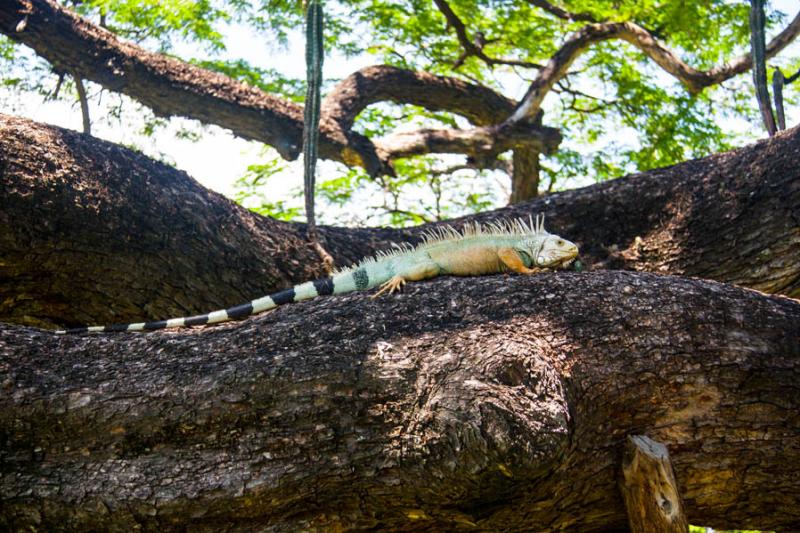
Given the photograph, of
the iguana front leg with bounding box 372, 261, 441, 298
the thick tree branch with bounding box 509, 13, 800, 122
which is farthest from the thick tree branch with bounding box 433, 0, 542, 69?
the iguana front leg with bounding box 372, 261, 441, 298

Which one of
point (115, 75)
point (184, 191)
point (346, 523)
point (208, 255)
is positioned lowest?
point (346, 523)

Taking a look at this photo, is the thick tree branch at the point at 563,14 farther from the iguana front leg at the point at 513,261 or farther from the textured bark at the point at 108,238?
the iguana front leg at the point at 513,261

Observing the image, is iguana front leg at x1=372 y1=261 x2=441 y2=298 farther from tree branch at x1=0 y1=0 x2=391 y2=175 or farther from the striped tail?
tree branch at x1=0 y1=0 x2=391 y2=175

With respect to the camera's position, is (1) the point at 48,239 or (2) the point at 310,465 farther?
(1) the point at 48,239

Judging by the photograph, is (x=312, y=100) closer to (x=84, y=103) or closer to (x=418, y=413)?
(x=84, y=103)

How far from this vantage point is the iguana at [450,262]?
464 cm

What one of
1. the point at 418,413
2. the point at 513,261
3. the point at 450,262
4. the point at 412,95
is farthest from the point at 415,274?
the point at 412,95

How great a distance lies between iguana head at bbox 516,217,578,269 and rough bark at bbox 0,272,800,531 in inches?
33.3

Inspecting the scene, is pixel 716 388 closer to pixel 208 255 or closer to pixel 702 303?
pixel 702 303

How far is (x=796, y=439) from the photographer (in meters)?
3.58

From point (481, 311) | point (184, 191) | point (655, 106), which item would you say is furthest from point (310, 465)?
point (655, 106)

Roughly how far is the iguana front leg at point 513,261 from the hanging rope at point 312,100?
180cm

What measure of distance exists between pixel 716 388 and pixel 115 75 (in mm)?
5415

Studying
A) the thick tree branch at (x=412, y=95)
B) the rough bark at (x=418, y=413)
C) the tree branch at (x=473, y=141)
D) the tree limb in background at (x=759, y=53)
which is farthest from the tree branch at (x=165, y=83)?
the tree limb in background at (x=759, y=53)
